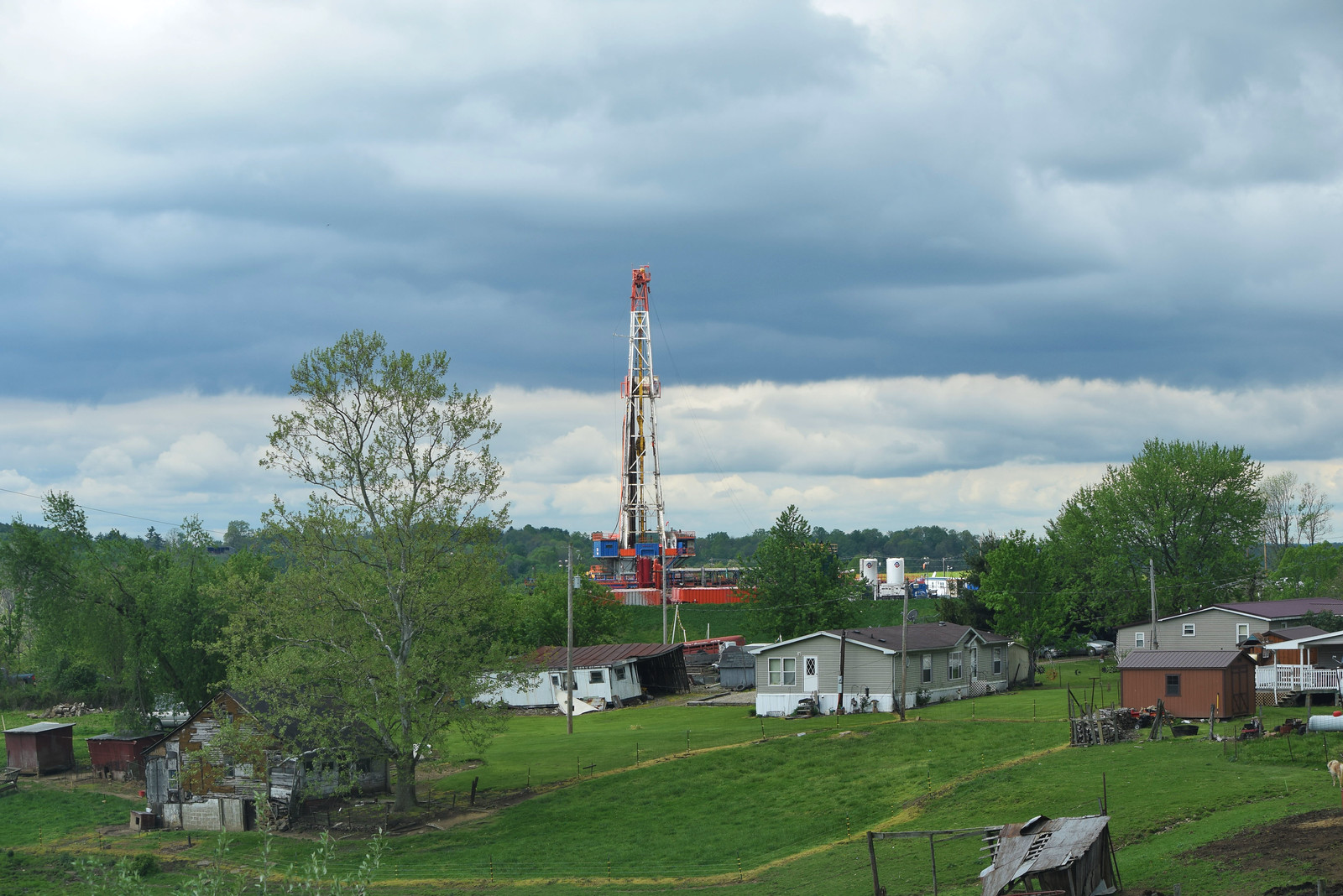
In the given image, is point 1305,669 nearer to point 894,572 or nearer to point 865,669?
point 865,669

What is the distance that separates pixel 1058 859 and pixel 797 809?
20536mm

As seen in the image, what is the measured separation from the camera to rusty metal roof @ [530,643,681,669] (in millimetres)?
82000

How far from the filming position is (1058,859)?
71.2 feet

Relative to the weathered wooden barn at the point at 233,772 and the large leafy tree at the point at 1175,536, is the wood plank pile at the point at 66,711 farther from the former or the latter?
the large leafy tree at the point at 1175,536

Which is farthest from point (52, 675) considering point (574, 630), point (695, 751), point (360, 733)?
point (695, 751)

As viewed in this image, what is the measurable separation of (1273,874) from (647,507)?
106810 millimetres

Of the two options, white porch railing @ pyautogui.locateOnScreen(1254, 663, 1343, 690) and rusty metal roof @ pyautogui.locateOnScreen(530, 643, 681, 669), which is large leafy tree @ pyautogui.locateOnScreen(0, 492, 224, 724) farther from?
Answer: white porch railing @ pyautogui.locateOnScreen(1254, 663, 1343, 690)

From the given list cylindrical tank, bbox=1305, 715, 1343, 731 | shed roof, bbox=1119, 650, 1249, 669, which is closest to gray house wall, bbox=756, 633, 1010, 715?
shed roof, bbox=1119, 650, 1249, 669

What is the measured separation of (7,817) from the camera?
5219 cm

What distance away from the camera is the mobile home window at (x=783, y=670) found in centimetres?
6712

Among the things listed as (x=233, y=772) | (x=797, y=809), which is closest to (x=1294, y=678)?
(x=797, y=809)

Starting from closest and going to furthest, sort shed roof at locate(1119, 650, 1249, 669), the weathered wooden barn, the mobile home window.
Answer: shed roof at locate(1119, 650, 1249, 669) → the weathered wooden barn → the mobile home window

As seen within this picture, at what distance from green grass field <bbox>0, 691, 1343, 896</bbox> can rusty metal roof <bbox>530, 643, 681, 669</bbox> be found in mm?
22911

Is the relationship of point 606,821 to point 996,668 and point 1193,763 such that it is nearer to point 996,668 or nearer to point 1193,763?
point 1193,763
